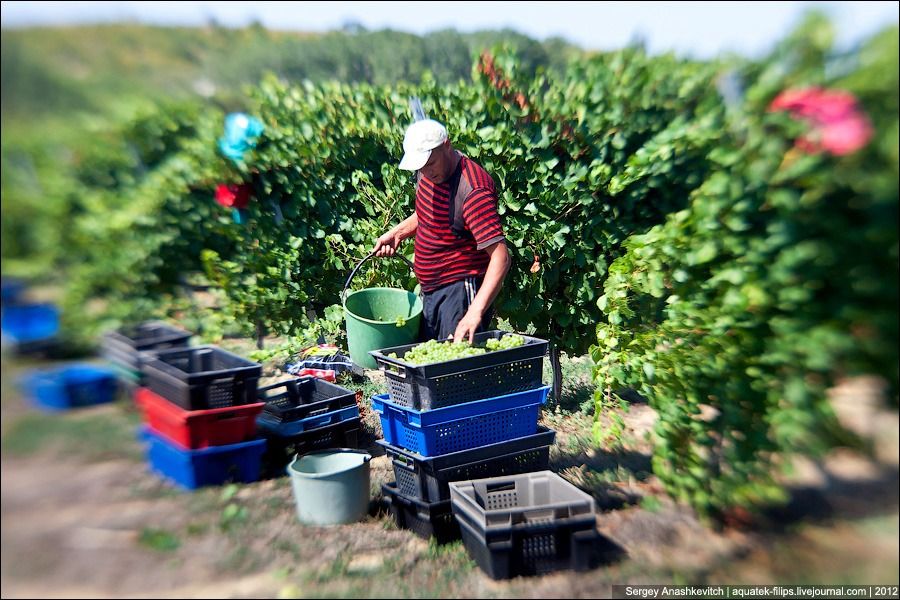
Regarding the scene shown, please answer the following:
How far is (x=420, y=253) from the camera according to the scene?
15.0ft

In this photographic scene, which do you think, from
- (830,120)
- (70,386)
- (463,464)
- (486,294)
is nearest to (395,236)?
(486,294)

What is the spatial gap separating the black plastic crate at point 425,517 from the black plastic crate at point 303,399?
1.02 m

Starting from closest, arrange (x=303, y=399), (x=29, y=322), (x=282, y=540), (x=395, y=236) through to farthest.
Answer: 1. (x=29, y=322)
2. (x=282, y=540)
3. (x=395, y=236)
4. (x=303, y=399)

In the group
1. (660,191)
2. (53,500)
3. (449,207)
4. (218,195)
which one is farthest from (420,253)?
(53,500)

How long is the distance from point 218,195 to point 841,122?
3.46m

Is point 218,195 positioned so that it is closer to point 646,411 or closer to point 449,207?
point 449,207

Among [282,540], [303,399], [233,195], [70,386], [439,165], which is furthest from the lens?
[303,399]

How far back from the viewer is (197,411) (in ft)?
12.3

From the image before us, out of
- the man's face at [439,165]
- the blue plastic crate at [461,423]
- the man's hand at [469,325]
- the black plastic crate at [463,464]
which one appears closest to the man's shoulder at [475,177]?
the man's face at [439,165]

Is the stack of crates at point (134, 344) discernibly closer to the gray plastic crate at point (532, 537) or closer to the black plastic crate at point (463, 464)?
the black plastic crate at point (463, 464)

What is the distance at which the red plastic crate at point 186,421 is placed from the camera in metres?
3.74

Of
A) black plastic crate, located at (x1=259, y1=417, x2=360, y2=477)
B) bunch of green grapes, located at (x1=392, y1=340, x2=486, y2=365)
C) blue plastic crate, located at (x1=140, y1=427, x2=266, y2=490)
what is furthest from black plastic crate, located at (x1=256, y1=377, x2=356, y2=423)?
bunch of green grapes, located at (x1=392, y1=340, x2=486, y2=365)

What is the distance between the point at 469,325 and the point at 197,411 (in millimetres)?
1532

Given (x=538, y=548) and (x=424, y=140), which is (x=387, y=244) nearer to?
(x=424, y=140)
